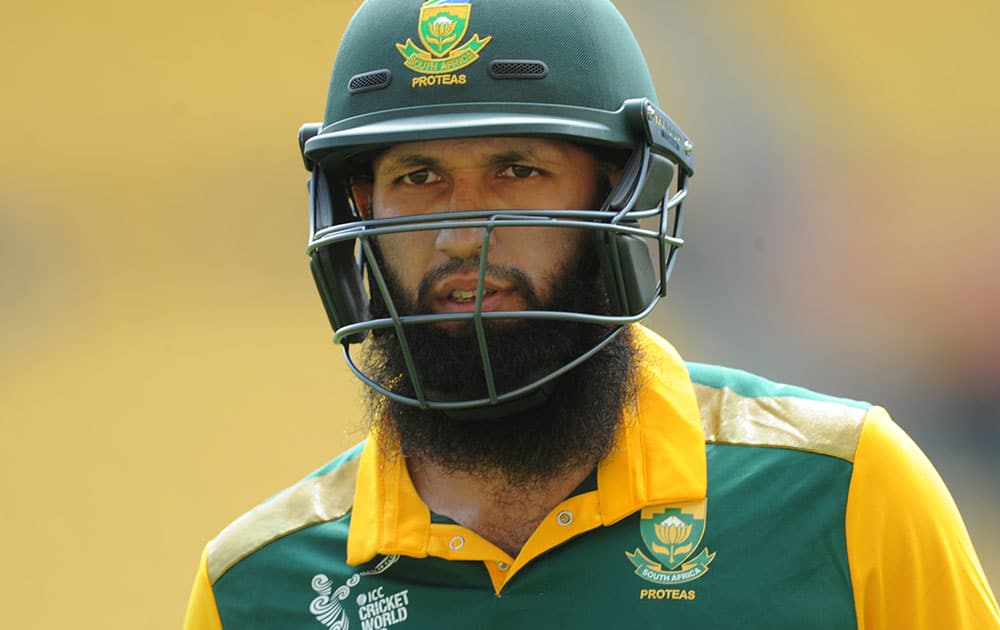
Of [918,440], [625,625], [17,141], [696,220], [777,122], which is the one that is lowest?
[918,440]

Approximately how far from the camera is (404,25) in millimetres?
1589

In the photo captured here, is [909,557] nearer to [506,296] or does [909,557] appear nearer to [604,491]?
[604,491]

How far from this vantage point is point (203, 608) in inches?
66.0

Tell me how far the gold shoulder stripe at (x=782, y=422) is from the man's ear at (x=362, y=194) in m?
0.52

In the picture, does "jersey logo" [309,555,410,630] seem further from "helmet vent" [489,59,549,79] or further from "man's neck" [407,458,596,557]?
"helmet vent" [489,59,549,79]

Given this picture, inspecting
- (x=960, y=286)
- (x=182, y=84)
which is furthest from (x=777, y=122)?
(x=182, y=84)

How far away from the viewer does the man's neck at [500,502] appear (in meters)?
1.54

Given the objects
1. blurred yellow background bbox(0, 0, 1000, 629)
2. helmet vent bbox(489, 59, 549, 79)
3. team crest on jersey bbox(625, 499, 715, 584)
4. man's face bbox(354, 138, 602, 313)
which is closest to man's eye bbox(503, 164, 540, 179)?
man's face bbox(354, 138, 602, 313)

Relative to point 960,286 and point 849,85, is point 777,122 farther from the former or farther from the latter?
point 960,286

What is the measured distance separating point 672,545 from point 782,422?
8.6 inches

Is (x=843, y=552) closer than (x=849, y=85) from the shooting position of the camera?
Yes

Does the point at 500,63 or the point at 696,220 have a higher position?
the point at 500,63

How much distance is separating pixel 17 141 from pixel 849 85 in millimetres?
2145

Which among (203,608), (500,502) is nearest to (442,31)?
(500,502)
